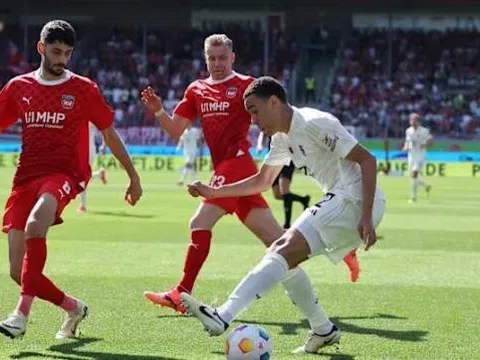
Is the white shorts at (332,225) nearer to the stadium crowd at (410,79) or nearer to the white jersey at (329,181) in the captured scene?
the white jersey at (329,181)

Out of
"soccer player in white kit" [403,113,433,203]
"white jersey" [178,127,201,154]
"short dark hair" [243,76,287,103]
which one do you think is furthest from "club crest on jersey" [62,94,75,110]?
"white jersey" [178,127,201,154]

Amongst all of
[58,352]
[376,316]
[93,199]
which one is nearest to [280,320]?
[376,316]

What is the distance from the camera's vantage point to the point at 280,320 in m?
9.46

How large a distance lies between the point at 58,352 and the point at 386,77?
160 feet

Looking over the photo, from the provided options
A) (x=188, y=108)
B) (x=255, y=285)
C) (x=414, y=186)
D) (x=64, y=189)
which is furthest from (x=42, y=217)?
(x=414, y=186)

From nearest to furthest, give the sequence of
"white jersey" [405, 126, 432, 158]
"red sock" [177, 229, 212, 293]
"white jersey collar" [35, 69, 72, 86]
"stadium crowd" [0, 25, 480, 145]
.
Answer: "white jersey collar" [35, 69, 72, 86], "red sock" [177, 229, 212, 293], "white jersey" [405, 126, 432, 158], "stadium crowd" [0, 25, 480, 145]

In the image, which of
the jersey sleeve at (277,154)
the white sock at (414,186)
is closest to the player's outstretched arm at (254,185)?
the jersey sleeve at (277,154)

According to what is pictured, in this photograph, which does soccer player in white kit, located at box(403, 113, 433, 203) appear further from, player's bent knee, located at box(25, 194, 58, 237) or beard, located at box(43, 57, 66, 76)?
player's bent knee, located at box(25, 194, 58, 237)

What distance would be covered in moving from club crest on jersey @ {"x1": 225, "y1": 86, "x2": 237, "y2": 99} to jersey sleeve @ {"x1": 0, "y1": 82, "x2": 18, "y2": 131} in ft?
7.50

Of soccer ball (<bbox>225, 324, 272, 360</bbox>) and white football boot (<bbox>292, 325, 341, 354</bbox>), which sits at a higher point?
soccer ball (<bbox>225, 324, 272, 360</bbox>)

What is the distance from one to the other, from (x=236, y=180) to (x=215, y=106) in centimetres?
71

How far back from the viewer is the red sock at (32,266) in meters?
7.86

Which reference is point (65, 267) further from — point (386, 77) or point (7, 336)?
point (386, 77)

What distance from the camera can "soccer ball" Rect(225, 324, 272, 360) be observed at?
694cm
